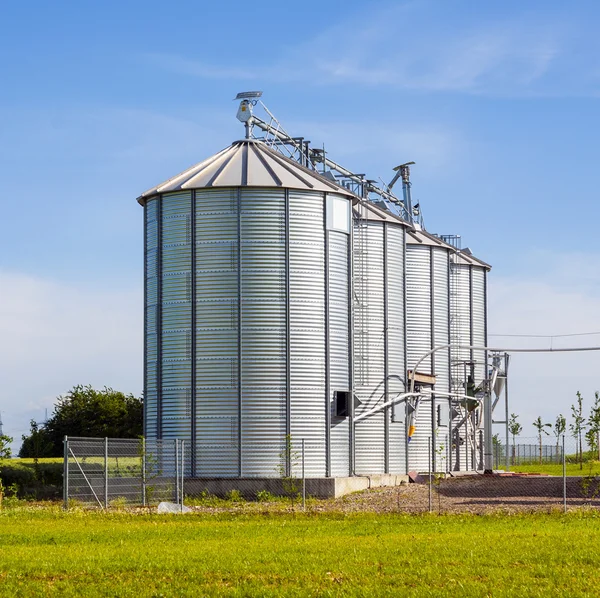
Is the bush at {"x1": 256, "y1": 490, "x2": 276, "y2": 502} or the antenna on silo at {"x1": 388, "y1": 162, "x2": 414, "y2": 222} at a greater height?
the antenna on silo at {"x1": 388, "y1": 162, "x2": 414, "y2": 222}

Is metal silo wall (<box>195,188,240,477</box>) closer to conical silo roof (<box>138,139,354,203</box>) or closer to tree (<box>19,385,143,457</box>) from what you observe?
conical silo roof (<box>138,139,354,203</box>)

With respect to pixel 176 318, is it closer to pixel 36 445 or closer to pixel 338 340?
pixel 338 340

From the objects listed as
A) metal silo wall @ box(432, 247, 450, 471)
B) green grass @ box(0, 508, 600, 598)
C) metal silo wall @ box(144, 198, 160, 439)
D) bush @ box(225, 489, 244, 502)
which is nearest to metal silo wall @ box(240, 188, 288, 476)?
bush @ box(225, 489, 244, 502)

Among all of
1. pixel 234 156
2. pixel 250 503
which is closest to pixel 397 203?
pixel 234 156

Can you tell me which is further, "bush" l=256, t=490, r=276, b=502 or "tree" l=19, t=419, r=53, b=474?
"tree" l=19, t=419, r=53, b=474

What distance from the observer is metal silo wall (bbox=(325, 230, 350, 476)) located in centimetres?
4362

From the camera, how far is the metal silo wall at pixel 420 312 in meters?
55.4

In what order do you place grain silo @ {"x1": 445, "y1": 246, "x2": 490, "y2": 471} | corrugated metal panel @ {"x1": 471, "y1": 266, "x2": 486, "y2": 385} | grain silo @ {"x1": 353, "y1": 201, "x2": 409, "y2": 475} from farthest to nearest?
corrugated metal panel @ {"x1": 471, "y1": 266, "x2": 486, "y2": 385}, grain silo @ {"x1": 445, "y1": 246, "x2": 490, "y2": 471}, grain silo @ {"x1": 353, "y1": 201, "x2": 409, "y2": 475}

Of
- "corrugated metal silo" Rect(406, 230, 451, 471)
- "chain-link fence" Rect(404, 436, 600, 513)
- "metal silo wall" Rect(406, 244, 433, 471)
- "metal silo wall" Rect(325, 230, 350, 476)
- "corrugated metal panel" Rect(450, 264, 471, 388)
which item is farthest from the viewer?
"corrugated metal panel" Rect(450, 264, 471, 388)

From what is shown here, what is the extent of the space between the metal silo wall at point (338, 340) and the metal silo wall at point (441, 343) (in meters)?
A: 12.6

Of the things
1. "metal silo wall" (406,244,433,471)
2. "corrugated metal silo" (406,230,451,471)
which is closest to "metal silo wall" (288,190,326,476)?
"corrugated metal silo" (406,230,451,471)

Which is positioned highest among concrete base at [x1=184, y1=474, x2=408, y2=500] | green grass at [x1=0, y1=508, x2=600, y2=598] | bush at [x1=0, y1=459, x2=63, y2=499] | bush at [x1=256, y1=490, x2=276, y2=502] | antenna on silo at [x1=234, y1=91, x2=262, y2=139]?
antenna on silo at [x1=234, y1=91, x2=262, y2=139]

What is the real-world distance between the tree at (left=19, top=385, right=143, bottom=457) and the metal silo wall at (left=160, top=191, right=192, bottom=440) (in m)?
45.5

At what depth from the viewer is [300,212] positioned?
43344 mm
